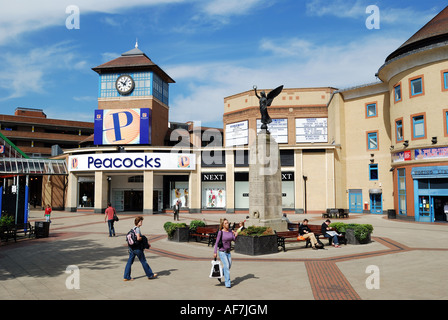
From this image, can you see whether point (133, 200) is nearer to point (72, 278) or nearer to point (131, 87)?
point (131, 87)

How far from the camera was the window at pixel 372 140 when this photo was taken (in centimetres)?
3534

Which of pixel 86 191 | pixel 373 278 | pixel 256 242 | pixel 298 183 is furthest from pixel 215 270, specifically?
pixel 86 191

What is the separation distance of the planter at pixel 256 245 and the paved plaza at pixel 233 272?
0.33 m

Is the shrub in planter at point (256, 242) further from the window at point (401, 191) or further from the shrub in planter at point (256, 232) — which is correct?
the window at point (401, 191)

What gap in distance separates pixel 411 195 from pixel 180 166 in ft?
71.1

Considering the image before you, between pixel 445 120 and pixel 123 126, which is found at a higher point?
pixel 123 126

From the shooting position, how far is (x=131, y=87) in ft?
141

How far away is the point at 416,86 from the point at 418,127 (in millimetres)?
3357

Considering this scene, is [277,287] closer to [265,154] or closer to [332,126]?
[265,154]

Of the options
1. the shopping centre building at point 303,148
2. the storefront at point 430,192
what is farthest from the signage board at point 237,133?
the storefront at point 430,192

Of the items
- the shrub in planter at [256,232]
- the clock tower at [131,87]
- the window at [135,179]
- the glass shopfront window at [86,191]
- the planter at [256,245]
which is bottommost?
the planter at [256,245]

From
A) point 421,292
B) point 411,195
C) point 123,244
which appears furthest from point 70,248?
point 411,195

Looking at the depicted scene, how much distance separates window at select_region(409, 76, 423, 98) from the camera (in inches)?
1087
